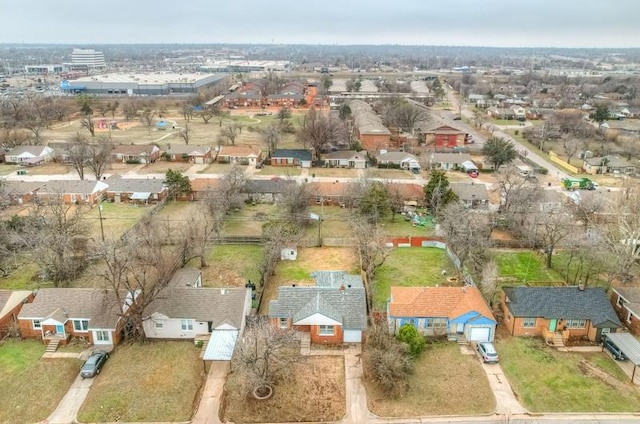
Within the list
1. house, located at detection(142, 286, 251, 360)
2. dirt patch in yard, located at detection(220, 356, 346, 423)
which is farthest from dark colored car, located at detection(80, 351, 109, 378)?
dirt patch in yard, located at detection(220, 356, 346, 423)

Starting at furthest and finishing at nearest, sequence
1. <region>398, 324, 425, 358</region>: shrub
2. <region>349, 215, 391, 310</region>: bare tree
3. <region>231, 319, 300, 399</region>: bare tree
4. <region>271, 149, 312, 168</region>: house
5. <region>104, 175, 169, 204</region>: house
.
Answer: <region>271, 149, 312, 168</region>: house, <region>104, 175, 169, 204</region>: house, <region>349, 215, 391, 310</region>: bare tree, <region>398, 324, 425, 358</region>: shrub, <region>231, 319, 300, 399</region>: bare tree

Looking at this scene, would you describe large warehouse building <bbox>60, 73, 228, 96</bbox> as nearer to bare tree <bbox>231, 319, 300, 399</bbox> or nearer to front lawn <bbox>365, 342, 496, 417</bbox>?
bare tree <bbox>231, 319, 300, 399</bbox>

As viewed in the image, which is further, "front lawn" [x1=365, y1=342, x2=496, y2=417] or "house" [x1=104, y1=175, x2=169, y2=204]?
"house" [x1=104, y1=175, x2=169, y2=204]

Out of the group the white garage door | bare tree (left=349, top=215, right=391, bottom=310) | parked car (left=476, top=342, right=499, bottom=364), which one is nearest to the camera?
parked car (left=476, top=342, right=499, bottom=364)

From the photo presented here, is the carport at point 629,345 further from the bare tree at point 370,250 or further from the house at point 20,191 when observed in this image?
the house at point 20,191

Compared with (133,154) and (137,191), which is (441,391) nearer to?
(137,191)
